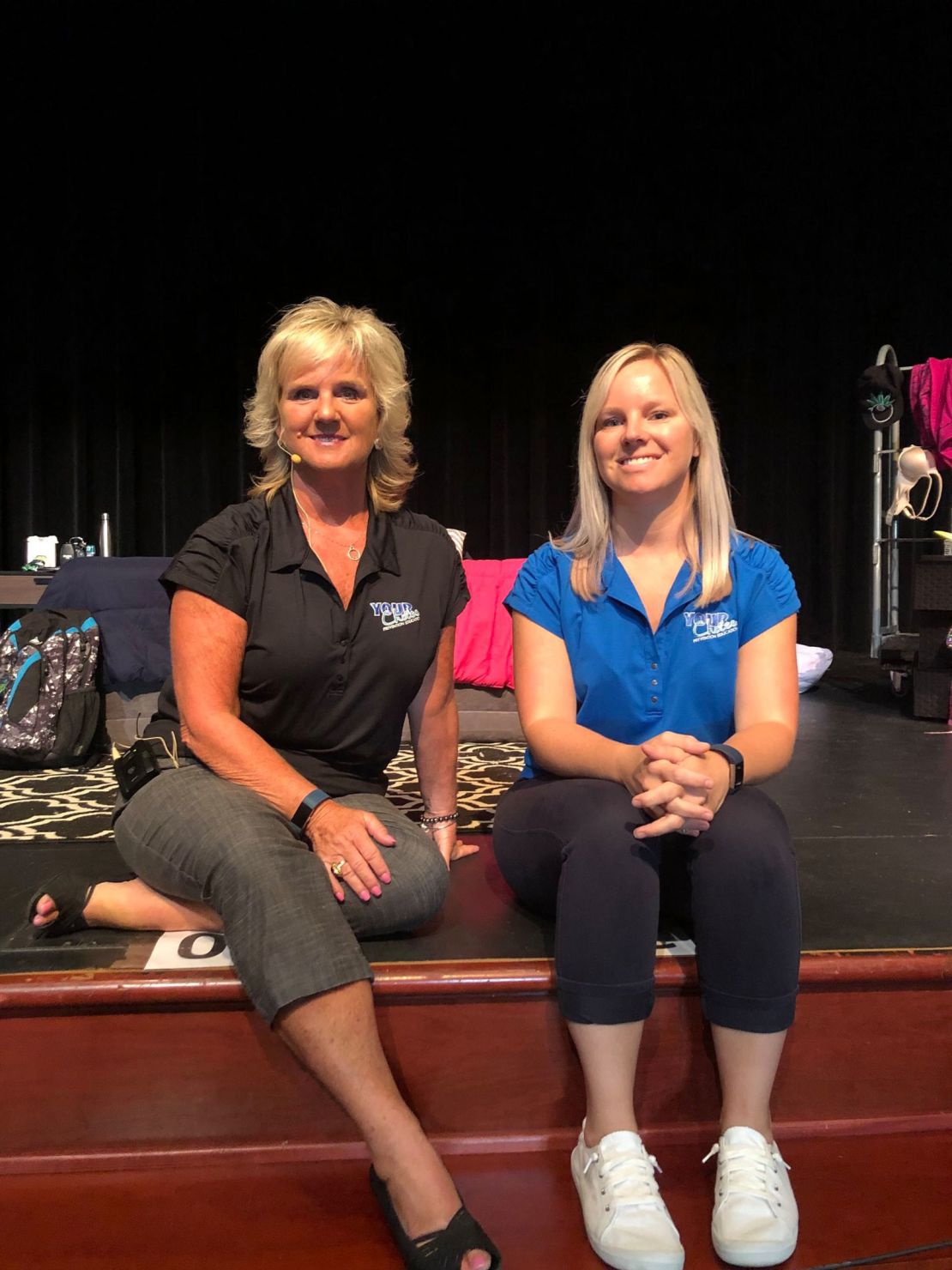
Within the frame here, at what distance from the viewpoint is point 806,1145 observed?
1.27 meters

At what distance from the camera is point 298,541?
1.40 metres

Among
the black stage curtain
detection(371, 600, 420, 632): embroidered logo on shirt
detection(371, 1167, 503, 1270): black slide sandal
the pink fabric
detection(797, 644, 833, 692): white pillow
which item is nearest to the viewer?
detection(371, 1167, 503, 1270): black slide sandal

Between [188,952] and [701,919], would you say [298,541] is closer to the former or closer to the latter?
[188,952]

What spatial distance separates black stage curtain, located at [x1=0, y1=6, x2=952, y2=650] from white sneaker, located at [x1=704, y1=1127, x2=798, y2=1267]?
5.40 metres

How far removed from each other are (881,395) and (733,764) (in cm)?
379

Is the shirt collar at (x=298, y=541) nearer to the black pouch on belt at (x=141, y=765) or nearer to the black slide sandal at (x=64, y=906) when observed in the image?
the black pouch on belt at (x=141, y=765)

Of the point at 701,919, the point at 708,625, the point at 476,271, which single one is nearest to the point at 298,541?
the point at 708,625

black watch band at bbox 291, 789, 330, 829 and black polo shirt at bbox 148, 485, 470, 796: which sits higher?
black polo shirt at bbox 148, 485, 470, 796

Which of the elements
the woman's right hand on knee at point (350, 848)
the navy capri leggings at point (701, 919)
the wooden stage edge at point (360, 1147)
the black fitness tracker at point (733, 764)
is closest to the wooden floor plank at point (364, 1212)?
the wooden stage edge at point (360, 1147)

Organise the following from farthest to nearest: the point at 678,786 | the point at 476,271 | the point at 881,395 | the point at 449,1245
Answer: the point at 476,271 → the point at 881,395 → the point at 678,786 → the point at 449,1245

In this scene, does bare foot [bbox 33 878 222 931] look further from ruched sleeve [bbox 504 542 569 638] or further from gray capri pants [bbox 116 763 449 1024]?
ruched sleeve [bbox 504 542 569 638]

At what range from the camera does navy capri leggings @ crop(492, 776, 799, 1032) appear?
43.4 inches

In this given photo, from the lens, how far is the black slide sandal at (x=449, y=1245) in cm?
98

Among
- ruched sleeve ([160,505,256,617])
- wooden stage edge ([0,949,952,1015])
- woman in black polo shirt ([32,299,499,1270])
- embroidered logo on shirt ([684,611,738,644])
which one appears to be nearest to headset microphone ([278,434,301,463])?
woman in black polo shirt ([32,299,499,1270])
